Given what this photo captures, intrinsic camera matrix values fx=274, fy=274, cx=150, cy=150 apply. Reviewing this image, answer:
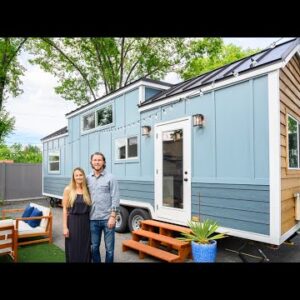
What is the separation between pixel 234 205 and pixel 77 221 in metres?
2.14

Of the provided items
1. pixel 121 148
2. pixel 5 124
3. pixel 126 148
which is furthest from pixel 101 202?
pixel 5 124

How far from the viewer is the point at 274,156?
135 inches

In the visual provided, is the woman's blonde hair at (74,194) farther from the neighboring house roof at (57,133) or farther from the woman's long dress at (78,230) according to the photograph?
the neighboring house roof at (57,133)

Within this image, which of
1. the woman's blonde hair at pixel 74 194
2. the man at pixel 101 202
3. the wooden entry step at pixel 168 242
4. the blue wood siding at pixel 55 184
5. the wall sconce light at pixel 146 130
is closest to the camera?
the woman's blonde hair at pixel 74 194

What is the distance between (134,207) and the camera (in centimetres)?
588

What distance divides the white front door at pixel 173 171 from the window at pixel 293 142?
152cm

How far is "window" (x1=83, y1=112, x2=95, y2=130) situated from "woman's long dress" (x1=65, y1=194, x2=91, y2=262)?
436cm

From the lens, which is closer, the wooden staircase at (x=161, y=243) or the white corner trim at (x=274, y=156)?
the white corner trim at (x=274, y=156)

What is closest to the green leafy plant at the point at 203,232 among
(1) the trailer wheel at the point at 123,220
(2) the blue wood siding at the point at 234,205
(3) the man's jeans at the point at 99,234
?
(2) the blue wood siding at the point at 234,205

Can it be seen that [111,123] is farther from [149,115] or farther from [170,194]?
[170,194]

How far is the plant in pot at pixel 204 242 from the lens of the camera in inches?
144

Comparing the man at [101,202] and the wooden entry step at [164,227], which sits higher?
the man at [101,202]
